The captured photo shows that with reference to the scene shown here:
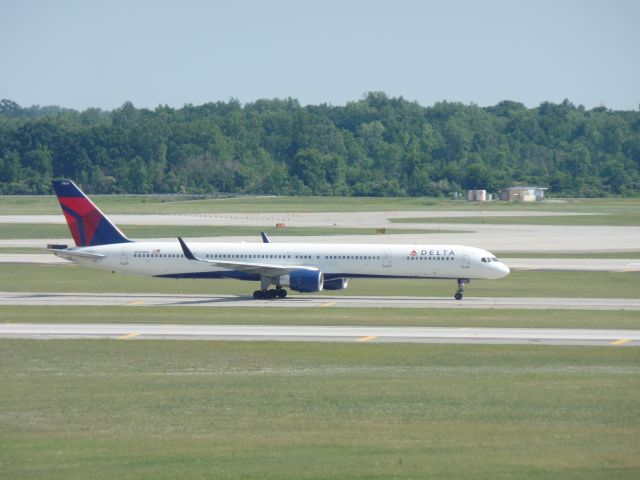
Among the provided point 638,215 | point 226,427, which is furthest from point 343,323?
point 638,215

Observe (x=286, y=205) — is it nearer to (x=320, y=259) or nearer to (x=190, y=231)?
(x=190, y=231)

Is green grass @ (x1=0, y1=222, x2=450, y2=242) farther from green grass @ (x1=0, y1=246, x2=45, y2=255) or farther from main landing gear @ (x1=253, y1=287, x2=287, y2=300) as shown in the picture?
main landing gear @ (x1=253, y1=287, x2=287, y2=300)

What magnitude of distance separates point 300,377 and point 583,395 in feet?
26.1

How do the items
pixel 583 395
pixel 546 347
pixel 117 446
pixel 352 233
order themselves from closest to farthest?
pixel 117 446, pixel 583 395, pixel 546 347, pixel 352 233

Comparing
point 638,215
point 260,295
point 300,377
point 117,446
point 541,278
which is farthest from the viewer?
point 638,215

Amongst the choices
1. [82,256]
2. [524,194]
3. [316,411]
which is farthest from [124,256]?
[524,194]

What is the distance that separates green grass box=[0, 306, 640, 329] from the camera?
144 ft

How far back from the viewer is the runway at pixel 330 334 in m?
38.7

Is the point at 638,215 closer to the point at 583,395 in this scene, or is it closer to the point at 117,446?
the point at 583,395

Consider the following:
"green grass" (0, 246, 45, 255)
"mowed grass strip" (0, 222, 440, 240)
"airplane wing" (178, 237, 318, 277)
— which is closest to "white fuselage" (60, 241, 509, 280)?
"airplane wing" (178, 237, 318, 277)

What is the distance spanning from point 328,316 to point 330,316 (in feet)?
0.30

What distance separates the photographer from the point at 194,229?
109 meters

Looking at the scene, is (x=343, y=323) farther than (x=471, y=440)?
Yes

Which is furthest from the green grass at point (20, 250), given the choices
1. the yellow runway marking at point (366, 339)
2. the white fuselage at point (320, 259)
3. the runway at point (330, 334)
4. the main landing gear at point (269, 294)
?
the yellow runway marking at point (366, 339)
